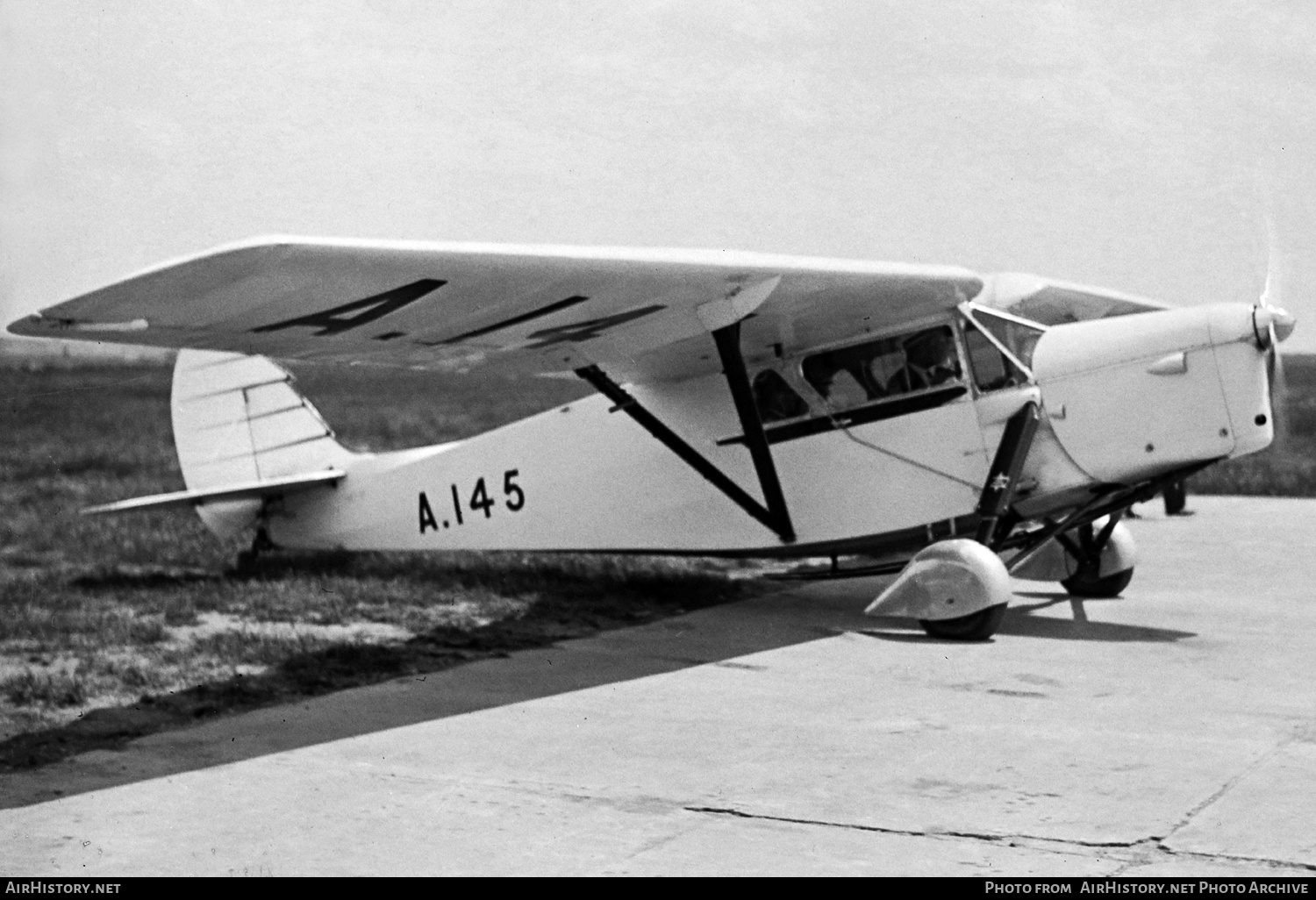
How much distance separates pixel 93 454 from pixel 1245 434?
55.3 ft

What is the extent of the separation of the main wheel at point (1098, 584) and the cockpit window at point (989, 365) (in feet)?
6.03

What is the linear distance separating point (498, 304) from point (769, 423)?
114 inches

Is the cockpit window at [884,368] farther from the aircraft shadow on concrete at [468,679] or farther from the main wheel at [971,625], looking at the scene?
the main wheel at [971,625]

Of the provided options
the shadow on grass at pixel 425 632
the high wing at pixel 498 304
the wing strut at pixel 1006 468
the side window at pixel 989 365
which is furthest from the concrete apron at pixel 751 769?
the high wing at pixel 498 304

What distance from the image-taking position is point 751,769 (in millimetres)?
6531

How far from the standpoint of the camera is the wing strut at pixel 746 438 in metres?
10.1

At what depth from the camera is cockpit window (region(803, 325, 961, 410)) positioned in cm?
1045

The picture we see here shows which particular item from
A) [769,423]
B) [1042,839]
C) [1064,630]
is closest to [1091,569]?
[1064,630]

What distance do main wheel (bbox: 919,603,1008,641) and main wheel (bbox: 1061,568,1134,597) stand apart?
199 centimetres

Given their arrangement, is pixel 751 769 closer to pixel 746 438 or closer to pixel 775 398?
pixel 746 438

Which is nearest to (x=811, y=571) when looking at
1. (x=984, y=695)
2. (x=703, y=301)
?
(x=703, y=301)

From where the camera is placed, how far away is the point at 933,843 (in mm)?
5414

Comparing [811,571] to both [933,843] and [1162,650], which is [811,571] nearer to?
[1162,650]

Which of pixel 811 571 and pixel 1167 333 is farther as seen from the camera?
pixel 811 571
